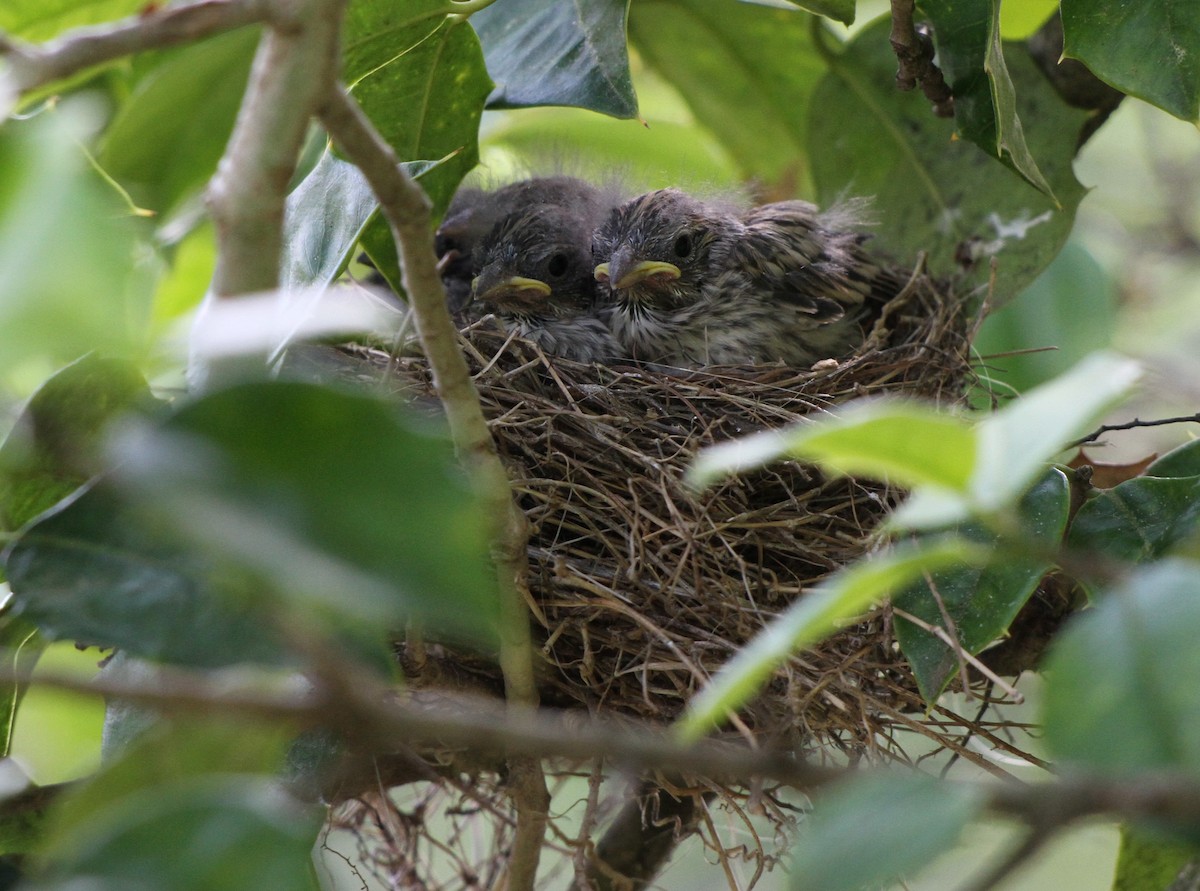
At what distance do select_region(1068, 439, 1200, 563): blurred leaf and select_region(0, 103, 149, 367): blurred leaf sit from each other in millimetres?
1085

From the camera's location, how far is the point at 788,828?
146 cm

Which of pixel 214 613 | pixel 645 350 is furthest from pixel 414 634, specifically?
pixel 645 350

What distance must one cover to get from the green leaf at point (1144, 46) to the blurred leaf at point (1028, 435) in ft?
2.83

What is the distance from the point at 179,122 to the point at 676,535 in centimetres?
125

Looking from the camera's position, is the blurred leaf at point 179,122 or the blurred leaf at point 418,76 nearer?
the blurred leaf at point 418,76

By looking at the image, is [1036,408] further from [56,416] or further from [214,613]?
[56,416]

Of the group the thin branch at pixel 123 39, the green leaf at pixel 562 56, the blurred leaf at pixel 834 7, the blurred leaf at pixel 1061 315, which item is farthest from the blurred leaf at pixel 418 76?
the blurred leaf at pixel 1061 315

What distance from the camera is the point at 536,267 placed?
7.04 ft

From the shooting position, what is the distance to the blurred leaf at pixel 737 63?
2242 mm

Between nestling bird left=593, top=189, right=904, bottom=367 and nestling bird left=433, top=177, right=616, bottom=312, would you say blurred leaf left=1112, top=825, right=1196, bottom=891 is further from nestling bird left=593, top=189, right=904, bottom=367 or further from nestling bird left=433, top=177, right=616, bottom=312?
nestling bird left=433, top=177, right=616, bottom=312

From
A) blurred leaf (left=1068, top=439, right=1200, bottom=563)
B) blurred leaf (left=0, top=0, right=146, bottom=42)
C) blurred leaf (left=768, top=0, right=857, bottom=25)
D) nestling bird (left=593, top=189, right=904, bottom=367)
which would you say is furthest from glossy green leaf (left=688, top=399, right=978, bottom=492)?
blurred leaf (left=0, top=0, right=146, bottom=42)

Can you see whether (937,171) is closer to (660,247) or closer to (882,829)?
(660,247)

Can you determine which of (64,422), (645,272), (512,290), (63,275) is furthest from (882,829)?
(512,290)

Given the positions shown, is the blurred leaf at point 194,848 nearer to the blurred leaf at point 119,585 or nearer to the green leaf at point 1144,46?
the blurred leaf at point 119,585
